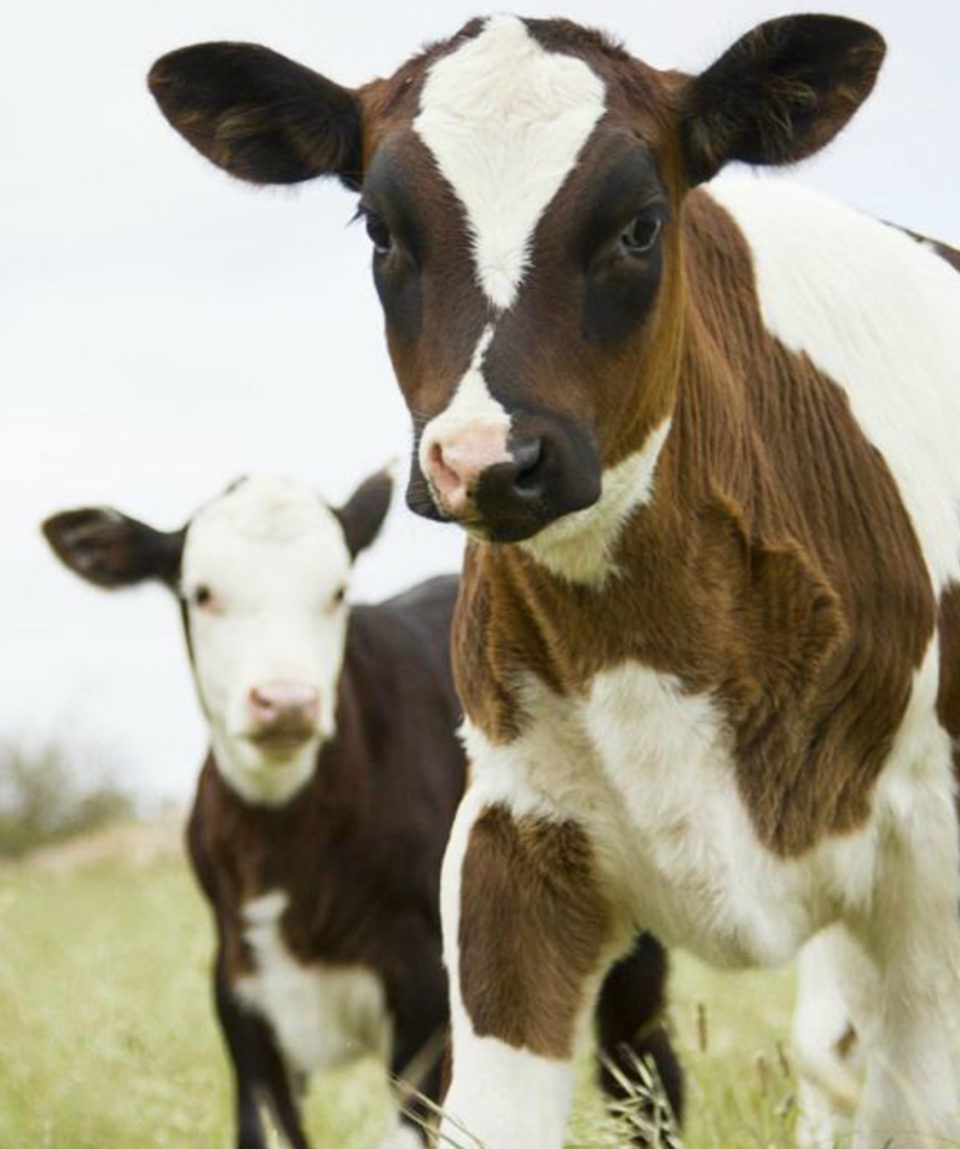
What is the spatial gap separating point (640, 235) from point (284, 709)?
421 cm

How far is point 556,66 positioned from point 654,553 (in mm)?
961

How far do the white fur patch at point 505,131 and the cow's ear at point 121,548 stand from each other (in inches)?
202

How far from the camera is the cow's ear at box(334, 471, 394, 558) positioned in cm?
1009

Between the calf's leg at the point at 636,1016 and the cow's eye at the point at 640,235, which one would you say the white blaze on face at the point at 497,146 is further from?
the calf's leg at the point at 636,1016

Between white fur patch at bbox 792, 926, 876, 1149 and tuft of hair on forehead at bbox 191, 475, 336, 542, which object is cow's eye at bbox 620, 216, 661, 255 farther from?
tuft of hair on forehead at bbox 191, 475, 336, 542

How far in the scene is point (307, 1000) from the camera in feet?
29.4

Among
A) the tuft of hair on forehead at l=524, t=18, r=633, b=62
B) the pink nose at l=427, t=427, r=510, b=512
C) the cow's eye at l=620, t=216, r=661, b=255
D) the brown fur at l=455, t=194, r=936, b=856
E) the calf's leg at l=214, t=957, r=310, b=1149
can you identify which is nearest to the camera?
the pink nose at l=427, t=427, r=510, b=512

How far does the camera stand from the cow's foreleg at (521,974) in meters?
5.22

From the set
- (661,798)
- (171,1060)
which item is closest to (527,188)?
(661,798)

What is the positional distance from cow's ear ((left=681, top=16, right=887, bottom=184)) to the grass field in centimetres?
184

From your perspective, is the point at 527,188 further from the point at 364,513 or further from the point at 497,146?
the point at 364,513

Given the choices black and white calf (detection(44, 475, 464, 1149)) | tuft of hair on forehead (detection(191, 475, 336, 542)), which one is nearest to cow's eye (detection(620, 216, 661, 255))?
black and white calf (detection(44, 475, 464, 1149))

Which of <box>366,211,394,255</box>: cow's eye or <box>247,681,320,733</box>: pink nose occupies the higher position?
<box>366,211,394,255</box>: cow's eye

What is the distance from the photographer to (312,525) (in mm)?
9883
